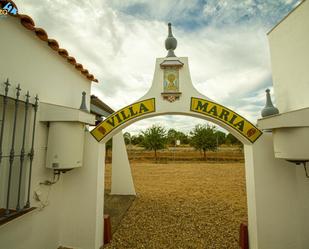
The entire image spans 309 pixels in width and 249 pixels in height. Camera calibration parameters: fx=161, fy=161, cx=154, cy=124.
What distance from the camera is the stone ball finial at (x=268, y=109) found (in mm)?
2955

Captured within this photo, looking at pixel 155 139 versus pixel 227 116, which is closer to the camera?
pixel 227 116

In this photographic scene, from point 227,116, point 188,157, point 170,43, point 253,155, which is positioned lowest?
point 188,157

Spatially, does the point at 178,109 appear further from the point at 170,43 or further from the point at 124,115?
the point at 170,43

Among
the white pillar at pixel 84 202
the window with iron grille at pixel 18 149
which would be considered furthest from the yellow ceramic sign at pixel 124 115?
the window with iron grille at pixel 18 149

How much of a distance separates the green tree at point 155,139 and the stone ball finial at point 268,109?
19884 mm

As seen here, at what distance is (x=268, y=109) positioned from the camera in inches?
117

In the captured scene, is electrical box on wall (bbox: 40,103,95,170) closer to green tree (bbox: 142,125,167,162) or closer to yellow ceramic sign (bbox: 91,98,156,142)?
yellow ceramic sign (bbox: 91,98,156,142)

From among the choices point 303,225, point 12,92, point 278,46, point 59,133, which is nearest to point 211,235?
point 303,225

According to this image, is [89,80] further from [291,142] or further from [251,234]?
[251,234]

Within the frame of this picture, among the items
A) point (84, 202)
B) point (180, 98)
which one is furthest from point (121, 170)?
point (180, 98)

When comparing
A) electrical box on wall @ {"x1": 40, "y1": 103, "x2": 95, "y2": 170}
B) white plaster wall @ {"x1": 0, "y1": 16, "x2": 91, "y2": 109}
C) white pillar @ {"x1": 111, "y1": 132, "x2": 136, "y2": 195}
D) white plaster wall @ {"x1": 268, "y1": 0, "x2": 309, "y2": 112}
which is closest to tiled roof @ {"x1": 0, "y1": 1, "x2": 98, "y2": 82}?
white plaster wall @ {"x1": 0, "y1": 16, "x2": 91, "y2": 109}

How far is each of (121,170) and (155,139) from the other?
15652mm

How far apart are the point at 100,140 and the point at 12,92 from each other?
1.61m

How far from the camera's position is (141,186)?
8.79 m
